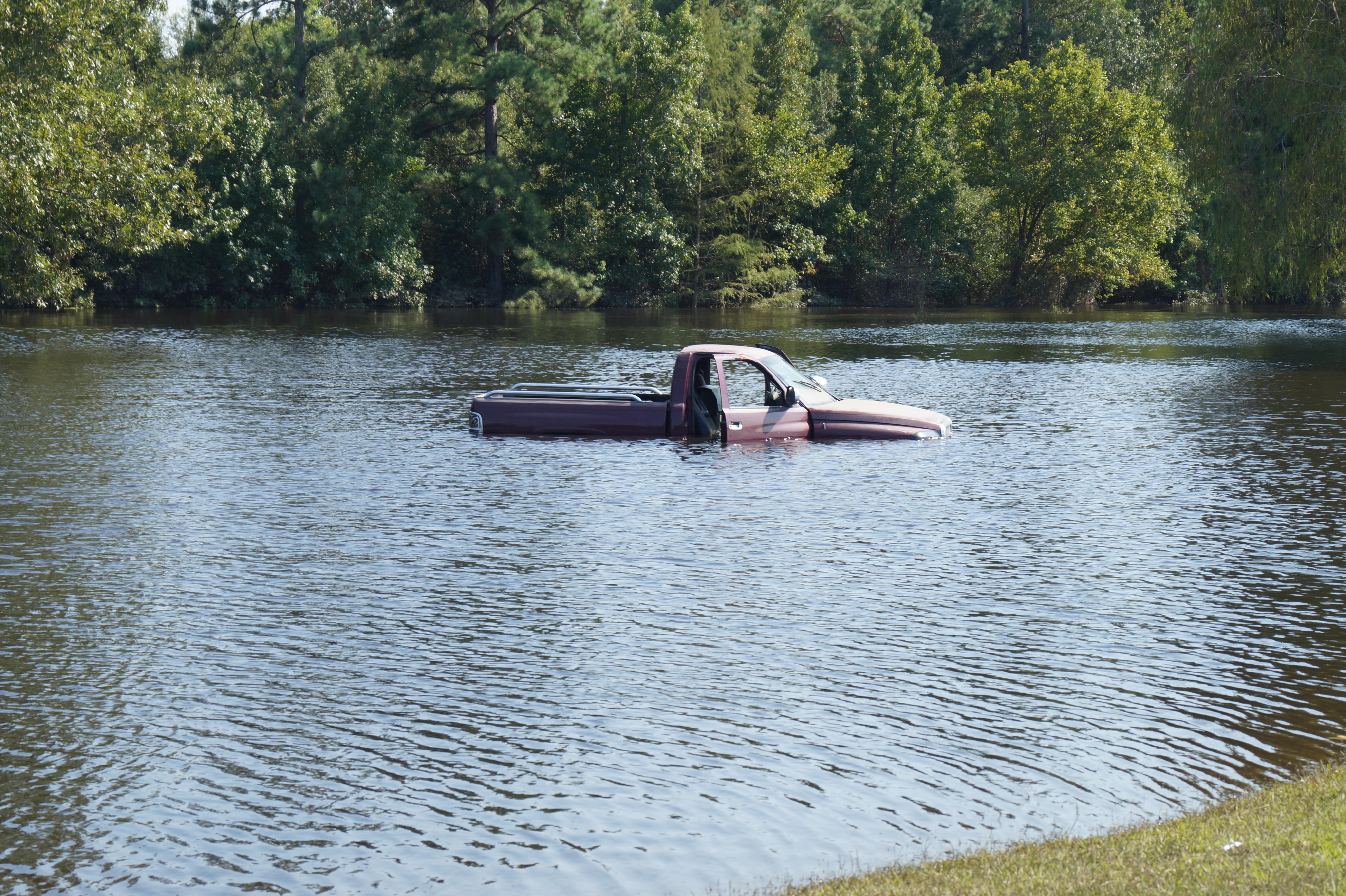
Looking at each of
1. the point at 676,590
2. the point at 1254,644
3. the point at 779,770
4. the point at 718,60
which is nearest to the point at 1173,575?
the point at 1254,644

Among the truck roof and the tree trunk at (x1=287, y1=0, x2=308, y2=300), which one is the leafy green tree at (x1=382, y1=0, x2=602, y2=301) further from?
the truck roof

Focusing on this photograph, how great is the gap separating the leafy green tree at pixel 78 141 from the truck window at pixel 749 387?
1859 cm

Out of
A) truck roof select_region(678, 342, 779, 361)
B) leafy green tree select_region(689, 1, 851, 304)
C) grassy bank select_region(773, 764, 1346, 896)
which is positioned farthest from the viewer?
leafy green tree select_region(689, 1, 851, 304)

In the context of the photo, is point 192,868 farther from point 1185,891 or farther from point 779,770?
point 1185,891

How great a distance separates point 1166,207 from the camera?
79.0 metres

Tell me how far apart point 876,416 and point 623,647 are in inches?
513

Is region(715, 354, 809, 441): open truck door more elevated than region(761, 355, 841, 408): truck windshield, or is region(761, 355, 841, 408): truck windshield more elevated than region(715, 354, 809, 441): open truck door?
region(761, 355, 841, 408): truck windshield

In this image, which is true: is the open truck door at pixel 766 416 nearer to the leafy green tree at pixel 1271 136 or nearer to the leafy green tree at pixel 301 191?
the leafy green tree at pixel 1271 136

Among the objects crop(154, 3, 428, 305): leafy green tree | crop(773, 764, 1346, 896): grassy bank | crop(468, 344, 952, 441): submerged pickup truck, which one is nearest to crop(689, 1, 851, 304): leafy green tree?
crop(154, 3, 428, 305): leafy green tree

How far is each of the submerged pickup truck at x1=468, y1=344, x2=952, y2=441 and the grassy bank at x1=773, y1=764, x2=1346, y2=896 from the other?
52.8 feet

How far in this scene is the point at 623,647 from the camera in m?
11.1

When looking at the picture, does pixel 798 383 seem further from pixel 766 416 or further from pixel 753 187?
pixel 753 187

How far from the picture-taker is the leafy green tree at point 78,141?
37219 millimetres

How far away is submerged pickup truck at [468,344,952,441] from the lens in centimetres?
2330
